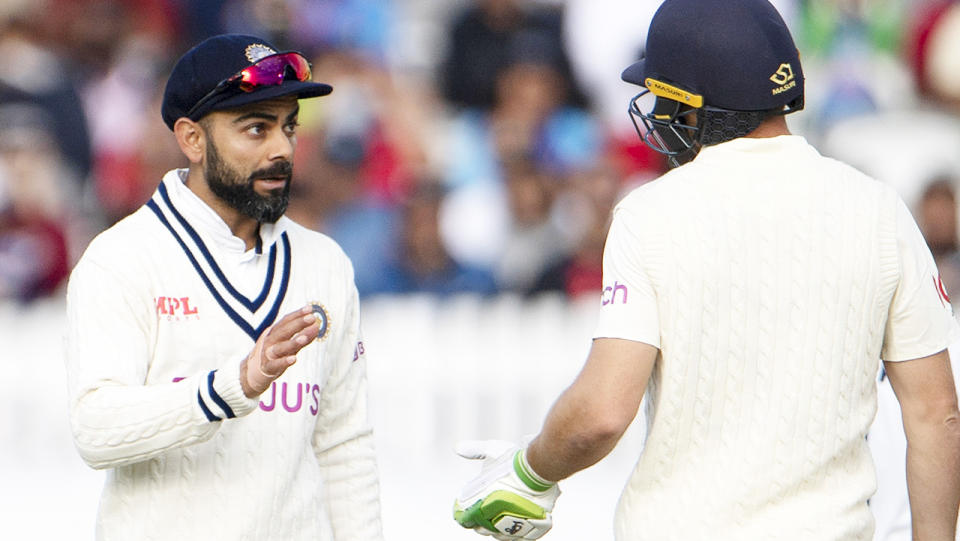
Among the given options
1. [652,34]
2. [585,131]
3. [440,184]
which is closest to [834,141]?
[585,131]

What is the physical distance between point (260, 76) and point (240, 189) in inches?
9.6

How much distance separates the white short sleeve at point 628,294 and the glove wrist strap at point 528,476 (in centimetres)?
33

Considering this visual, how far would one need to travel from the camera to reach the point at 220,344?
3094 millimetres

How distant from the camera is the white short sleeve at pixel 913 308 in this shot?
271 centimetres

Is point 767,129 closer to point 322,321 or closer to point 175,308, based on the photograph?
point 322,321

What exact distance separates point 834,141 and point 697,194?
7162 mm

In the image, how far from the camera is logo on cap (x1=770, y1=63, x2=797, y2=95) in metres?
2.70

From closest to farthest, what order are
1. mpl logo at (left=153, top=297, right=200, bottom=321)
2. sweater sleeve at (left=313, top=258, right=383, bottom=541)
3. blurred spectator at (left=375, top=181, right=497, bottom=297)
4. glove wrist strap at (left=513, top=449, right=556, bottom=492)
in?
glove wrist strap at (left=513, top=449, right=556, bottom=492) → mpl logo at (left=153, top=297, right=200, bottom=321) → sweater sleeve at (left=313, top=258, right=383, bottom=541) → blurred spectator at (left=375, top=181, right=497, bottom=297)

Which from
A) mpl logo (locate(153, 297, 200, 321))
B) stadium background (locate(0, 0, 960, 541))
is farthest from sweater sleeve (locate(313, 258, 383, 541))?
stadium background (locate(0, 0, 960, 541))

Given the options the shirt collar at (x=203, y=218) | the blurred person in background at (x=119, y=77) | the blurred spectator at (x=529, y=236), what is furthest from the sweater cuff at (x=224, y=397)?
the blurred person in background at (x=119, y=77)

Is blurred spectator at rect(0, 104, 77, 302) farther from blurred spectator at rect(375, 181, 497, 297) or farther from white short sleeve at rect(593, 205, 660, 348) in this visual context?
white short sleeve at rect(593, 205, 660, 348)

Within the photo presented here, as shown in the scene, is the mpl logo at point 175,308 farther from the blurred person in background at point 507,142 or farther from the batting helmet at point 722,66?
the blurred person in background at point 507,142

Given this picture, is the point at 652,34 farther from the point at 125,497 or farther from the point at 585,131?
the point at 585,131

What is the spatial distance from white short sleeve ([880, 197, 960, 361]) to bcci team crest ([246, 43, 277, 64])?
4.31ft
